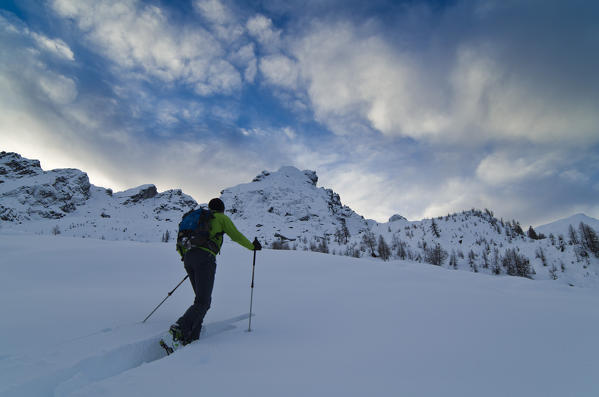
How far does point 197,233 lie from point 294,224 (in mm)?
49394

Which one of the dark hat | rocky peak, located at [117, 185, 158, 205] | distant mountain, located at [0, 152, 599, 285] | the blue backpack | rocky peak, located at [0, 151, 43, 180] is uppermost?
rocky peak, located at [0, 151, 43, 180]

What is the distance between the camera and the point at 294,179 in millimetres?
83188

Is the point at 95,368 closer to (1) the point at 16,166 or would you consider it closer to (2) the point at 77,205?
(2) the point at 77,205

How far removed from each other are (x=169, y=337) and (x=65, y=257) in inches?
270

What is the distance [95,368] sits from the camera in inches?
91.5

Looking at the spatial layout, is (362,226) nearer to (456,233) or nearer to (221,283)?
(456,233)

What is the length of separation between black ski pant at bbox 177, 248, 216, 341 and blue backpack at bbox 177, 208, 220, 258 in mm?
95

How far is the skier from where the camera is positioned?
292 cm

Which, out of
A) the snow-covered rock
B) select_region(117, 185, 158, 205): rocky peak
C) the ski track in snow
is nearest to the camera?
the ski track in snow

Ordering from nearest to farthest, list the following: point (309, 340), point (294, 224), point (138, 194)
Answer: point (309, 340), point (294, 224), point (138, 194)

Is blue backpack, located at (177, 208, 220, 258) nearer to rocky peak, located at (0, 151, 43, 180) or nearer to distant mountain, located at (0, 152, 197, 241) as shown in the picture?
distant mountain, located at (0, 152, 197, 241)

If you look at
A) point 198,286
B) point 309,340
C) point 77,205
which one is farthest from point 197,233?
point 77,205

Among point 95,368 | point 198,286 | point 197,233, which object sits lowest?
point 95,368

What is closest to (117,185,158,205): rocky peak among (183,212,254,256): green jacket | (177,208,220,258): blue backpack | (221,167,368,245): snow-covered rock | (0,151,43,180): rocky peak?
(0,151,43,180): rocky peak
